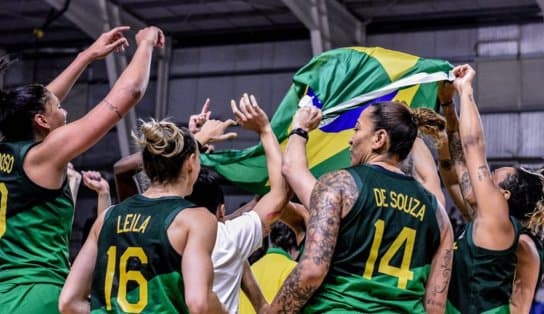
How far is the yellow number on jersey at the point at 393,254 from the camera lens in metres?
3.10

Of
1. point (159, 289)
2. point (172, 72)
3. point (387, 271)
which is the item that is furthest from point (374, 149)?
point (172, 72)

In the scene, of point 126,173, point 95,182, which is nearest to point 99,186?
point 95,182

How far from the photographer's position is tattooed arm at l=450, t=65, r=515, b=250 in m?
3.46

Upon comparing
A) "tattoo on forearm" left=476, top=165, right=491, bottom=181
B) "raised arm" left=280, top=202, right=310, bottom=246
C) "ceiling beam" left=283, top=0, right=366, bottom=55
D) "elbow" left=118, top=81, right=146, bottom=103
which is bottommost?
"raised arm" left=280, top=202, right=310, bottom=246

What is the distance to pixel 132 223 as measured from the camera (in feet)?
9.87

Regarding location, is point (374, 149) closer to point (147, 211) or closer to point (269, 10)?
point (147, 211)

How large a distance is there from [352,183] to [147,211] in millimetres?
795

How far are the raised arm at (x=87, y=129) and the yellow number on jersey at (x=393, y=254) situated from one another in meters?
1.15

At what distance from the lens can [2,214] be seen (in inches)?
138

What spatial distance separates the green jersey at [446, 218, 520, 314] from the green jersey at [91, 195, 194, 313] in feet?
4.73

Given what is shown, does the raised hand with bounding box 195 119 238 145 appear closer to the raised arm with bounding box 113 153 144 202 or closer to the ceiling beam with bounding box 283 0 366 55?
the raised arm with bounding box 113 153 144 202

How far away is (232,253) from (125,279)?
555mm

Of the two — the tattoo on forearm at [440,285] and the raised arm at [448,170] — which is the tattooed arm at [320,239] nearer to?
the tattoo on forearm at [440,285]

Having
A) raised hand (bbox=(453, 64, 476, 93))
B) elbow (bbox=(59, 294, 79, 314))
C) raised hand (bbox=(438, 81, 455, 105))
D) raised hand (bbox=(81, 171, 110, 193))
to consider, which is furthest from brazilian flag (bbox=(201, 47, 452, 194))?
elbow (bbox=(59, 294, 79, 314))
